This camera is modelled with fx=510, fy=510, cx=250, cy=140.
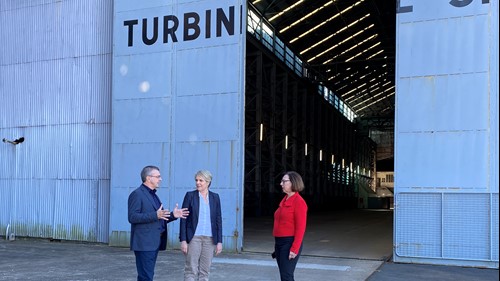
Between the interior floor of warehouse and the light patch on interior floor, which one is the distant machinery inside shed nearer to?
the interior floor of warehouse

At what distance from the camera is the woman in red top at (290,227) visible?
17.8 ft

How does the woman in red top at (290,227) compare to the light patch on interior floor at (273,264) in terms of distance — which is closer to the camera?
the woman in red top at (290,227)

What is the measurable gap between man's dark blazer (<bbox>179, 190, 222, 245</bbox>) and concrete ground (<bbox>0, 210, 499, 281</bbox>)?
2.75 metres

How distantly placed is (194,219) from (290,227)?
3.75 ft

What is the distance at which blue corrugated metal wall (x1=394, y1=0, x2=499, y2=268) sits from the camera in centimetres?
978

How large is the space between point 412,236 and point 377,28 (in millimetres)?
22218

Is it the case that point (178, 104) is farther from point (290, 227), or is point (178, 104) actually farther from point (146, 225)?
point (290, 227)

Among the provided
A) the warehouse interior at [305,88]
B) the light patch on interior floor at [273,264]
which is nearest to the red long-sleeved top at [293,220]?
the light patch on interior floor at [273,264]

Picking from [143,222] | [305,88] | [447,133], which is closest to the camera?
[143,222]

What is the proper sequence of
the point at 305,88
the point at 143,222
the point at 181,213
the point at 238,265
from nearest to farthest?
the point at 143,222
the point at 181,213
the point at 238,265
the point at 305,88

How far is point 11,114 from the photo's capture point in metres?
15.1

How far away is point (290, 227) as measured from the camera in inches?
216

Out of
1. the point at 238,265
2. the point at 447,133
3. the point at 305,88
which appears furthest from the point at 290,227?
the point at 305,88

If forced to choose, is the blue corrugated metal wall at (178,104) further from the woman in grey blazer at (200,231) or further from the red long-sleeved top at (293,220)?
the red long-sleeved top at (293,220)
